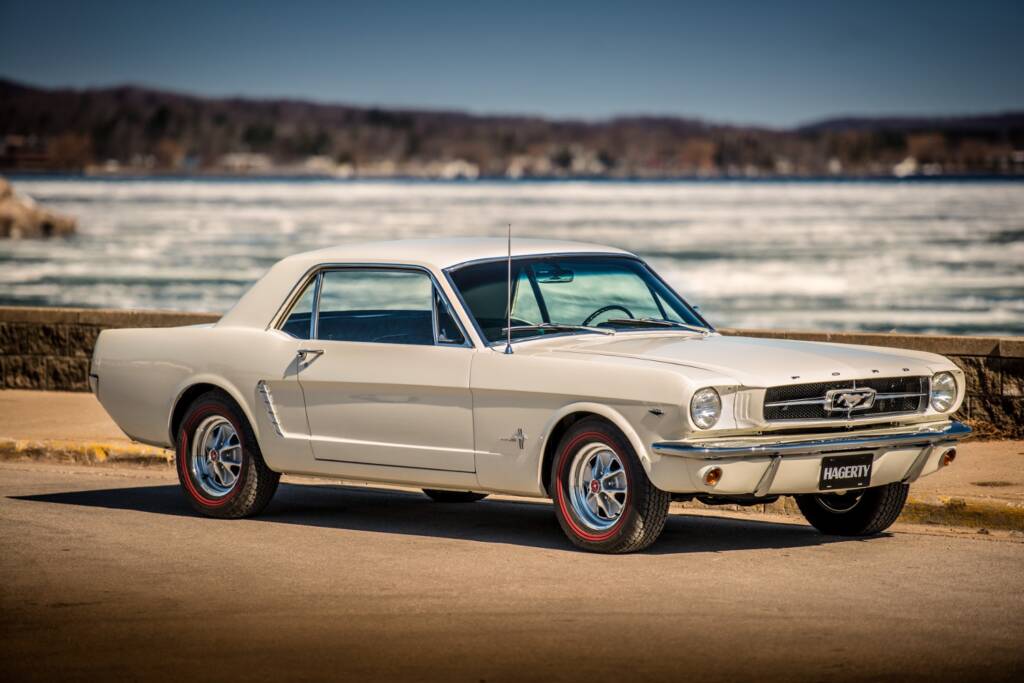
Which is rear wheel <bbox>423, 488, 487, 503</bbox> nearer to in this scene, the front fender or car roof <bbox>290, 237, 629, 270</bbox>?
car roof <bbox>290, 237, 629, 270</bbox>

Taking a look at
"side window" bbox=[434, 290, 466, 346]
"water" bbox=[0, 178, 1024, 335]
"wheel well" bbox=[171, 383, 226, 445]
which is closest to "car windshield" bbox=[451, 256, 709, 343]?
"side window" bbox=[434, 290, 466, 346]

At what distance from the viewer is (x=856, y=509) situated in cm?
931

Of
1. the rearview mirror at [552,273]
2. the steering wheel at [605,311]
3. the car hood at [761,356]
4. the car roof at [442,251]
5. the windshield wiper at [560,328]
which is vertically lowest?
the car hood at [761,356]

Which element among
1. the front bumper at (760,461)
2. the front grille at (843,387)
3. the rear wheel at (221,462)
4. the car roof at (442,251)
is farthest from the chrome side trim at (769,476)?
the rear wheel at (221,462)

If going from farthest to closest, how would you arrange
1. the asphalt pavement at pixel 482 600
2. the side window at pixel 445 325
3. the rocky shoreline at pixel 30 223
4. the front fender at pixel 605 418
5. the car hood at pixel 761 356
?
1. the rocky shoreline at pixel 30 223
2. the side window at pixel 445 325
3. the car hood at pixel 761 356
4. the front fender at pixel 605 418
5. the asphalt pavement at pixel 482 600

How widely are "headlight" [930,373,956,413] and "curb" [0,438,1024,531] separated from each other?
104 centimetres

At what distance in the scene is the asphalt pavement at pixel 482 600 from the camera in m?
→ 6.38

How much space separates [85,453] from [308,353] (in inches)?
146

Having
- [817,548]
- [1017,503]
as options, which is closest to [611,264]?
[817,548]

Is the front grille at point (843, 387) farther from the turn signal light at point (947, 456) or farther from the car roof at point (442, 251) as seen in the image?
the car roof at point (442, 251)

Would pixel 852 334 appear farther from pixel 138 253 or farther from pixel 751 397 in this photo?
pixel 138 253

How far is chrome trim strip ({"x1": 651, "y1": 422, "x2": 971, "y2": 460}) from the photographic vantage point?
7.99 meters

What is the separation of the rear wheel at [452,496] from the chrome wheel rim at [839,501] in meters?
2.33

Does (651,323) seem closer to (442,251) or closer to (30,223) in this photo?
(442,251)
